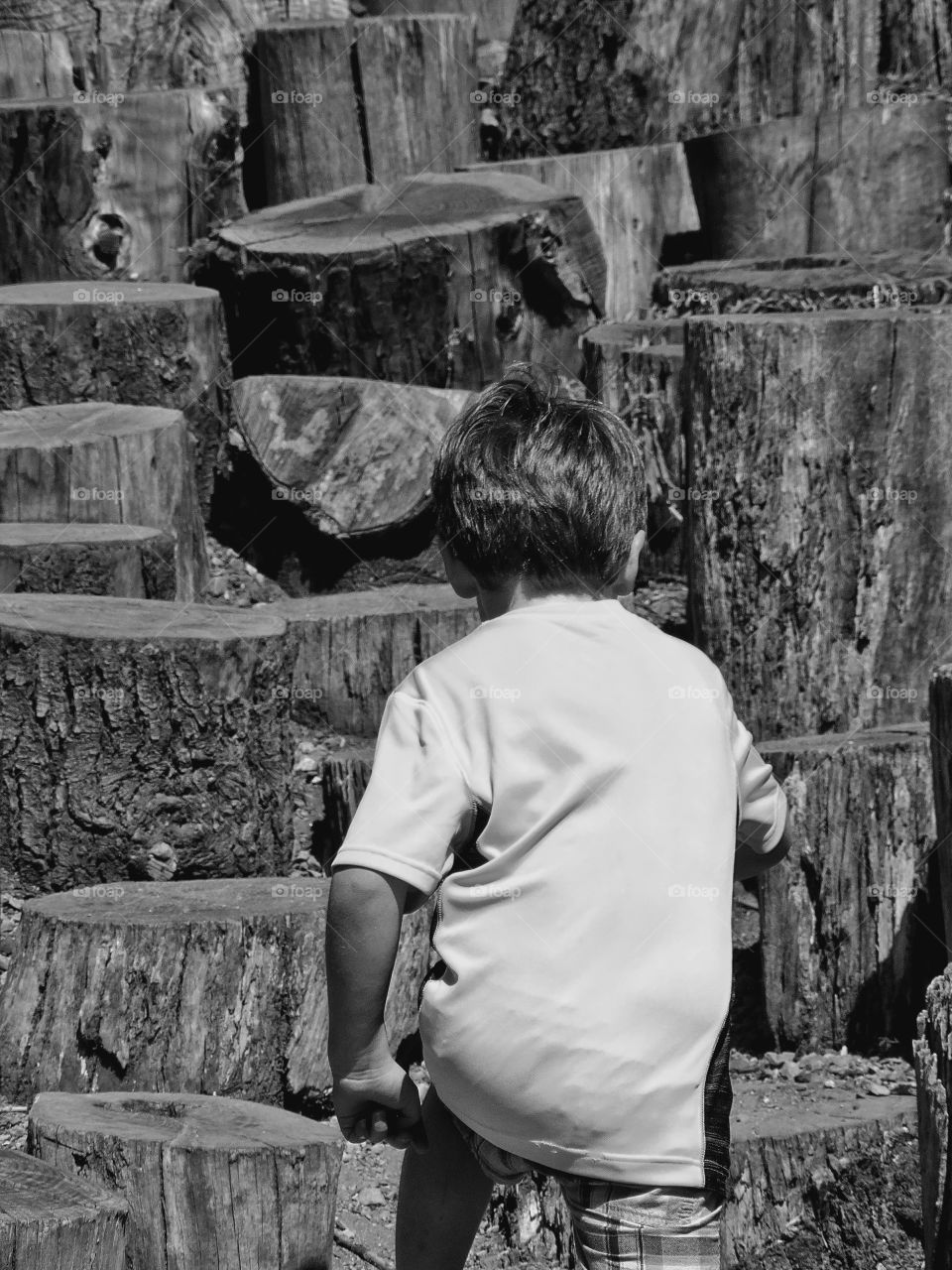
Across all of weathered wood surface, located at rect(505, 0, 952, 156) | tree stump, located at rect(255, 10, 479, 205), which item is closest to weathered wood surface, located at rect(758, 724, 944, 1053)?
tree stump, located at rect(255, 10, 479, 205)

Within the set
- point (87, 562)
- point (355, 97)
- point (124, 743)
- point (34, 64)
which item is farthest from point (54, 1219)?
point (34, 64)

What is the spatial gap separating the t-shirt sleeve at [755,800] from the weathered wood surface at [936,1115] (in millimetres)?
347

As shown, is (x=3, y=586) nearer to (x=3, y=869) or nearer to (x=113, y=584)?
(x=113, y=584)

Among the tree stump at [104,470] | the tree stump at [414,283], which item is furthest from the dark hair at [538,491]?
the tree stump at [414,283]

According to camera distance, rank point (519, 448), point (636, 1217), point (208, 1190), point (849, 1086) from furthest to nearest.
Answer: point (849, 1086)
point (208, 1190)
point (519, 448)
point (636, 1217)

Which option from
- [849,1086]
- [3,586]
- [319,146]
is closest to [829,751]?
[849,1086]

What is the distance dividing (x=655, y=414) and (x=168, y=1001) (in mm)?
2544

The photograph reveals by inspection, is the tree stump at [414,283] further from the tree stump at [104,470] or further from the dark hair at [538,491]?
the dark hair at [538,491]

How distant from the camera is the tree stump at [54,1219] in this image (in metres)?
1.94

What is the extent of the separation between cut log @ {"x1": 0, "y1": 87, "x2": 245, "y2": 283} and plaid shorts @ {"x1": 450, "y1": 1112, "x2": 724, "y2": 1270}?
4893mm

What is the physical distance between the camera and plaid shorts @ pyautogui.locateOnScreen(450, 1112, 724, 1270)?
1.72 metres

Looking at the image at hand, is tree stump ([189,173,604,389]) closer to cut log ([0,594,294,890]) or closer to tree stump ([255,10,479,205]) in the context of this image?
tree stump ([255,10,479,205])

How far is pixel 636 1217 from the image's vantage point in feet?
5.63

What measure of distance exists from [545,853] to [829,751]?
1.69 m
